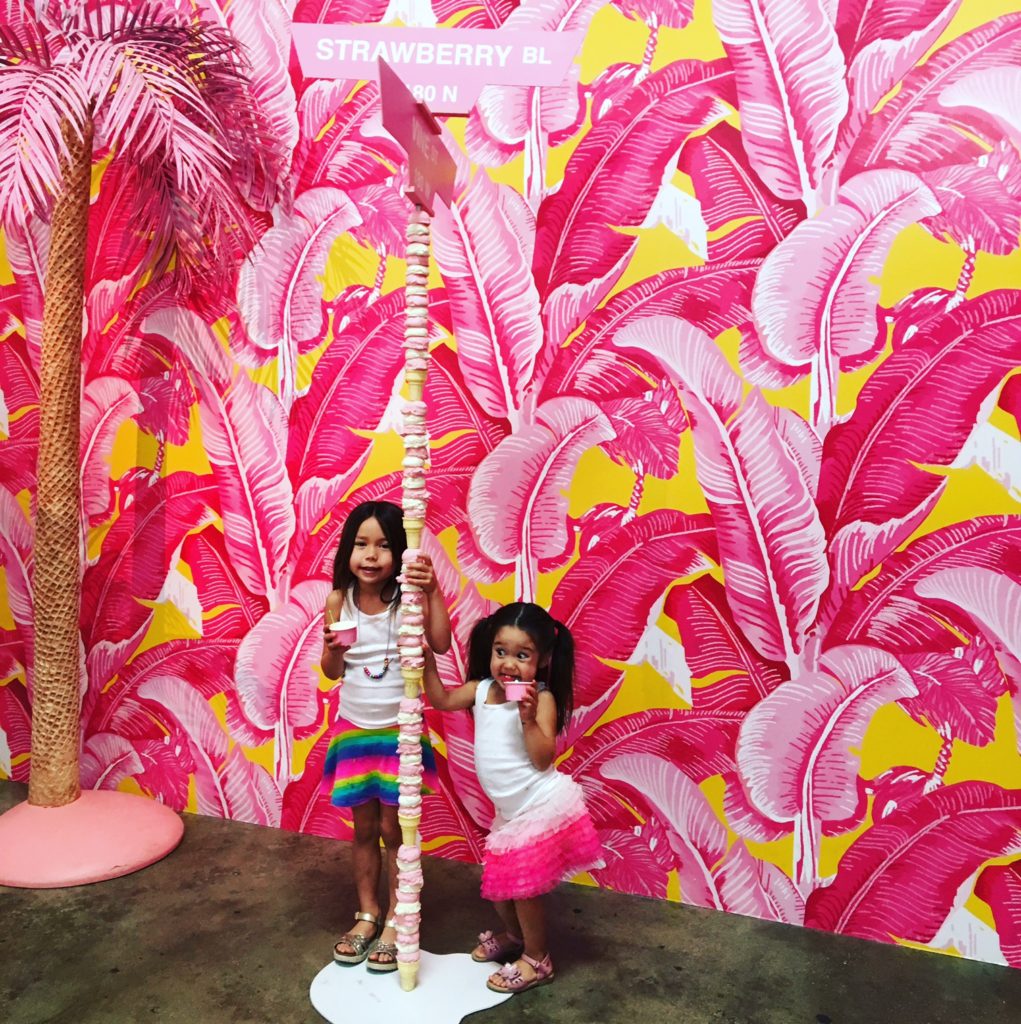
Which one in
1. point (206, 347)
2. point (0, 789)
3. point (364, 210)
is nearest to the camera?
point (364, 210)

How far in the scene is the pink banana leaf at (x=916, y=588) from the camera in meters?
2.03

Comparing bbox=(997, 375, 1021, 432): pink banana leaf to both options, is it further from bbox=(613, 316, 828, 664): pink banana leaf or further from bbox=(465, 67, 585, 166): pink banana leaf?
bbox=(465, 67, 585, 166): pink banana leaf

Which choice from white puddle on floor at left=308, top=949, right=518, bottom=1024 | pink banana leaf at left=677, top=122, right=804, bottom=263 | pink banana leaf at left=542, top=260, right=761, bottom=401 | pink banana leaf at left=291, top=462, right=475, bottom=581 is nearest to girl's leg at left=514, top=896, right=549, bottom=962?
white puddle on floor at left=308, top=949, right=518, bottom=1024

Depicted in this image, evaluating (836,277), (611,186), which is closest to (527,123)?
(611,186)

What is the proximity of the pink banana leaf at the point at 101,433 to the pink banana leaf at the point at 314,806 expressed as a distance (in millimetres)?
931

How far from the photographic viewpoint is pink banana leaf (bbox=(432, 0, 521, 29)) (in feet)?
7.42

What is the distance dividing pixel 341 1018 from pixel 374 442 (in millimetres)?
1313

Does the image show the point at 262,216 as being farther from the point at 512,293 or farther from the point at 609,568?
the point at 609,568

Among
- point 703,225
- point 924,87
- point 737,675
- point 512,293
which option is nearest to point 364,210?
point 512,293

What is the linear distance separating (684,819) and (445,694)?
0.69 meters

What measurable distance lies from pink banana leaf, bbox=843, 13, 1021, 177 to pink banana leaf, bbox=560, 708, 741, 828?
129cm

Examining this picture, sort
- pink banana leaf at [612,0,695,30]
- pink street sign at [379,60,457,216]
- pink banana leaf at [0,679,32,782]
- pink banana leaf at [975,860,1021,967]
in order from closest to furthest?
pink street sign at [379,60,457,216] → pink banana leaf at [975,860,1021,967] → pink banana leaf at [612,0,695,30] → pink banana leaf at [0,679,32,782]

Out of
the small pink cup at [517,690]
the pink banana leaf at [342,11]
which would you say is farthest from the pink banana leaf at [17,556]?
the small pink cup at [517,690]

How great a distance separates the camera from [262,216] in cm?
250
